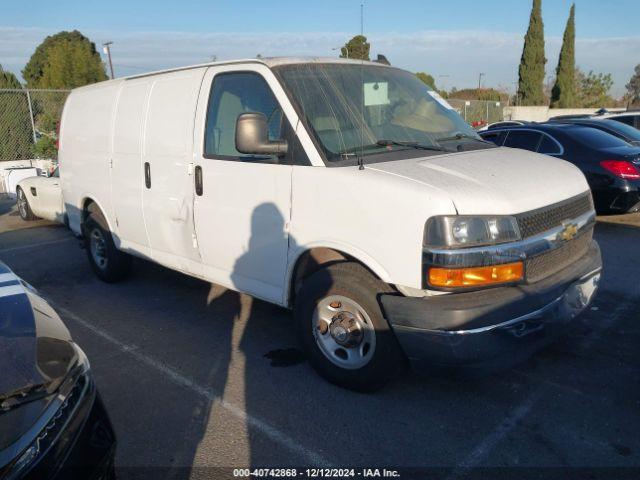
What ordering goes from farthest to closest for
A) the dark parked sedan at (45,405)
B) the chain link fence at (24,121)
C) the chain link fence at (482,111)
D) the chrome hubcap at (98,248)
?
the chain link fence at (482,111)
the chain link fence at (24,121)
the chrome hubcap at (98,248)
the dark parked sedan at (45,405)

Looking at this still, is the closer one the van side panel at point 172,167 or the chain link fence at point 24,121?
the van side panel at point 172,167

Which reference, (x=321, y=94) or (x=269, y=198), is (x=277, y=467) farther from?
(x=321, y=94)

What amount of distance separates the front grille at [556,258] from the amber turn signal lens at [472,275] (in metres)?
0.16

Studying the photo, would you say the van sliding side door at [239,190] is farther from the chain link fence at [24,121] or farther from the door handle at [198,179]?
the chain link fence at [24,121]

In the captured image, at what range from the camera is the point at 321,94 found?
4031mm

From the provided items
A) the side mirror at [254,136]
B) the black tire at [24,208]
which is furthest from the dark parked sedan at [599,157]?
the black tire at [24,208]

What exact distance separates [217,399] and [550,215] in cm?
249

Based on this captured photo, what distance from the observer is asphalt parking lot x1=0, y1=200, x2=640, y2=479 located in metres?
3.12

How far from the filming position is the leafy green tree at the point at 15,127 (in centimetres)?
1576

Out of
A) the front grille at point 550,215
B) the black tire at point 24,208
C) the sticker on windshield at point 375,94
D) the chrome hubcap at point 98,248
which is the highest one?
the sticker on windshield at point 375,94

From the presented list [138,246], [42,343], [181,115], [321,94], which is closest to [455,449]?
[42,343]

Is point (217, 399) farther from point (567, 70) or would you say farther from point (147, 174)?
point (567, 70)

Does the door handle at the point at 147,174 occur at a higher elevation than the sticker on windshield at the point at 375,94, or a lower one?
lower

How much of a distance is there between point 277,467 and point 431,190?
1.75 m
